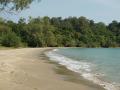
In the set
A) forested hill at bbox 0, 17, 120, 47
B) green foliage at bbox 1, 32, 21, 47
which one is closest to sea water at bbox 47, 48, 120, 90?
forested hill at bbox 0, 17, 120, 47

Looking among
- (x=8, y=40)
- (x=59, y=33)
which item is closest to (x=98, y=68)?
(x=8, y=40)

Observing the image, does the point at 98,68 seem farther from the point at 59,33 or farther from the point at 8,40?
the point at 59,33

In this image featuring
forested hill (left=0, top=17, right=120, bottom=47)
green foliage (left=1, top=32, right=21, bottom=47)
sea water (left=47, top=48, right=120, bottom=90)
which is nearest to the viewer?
sea water (left=47, top=48, right=120, bottom=90)

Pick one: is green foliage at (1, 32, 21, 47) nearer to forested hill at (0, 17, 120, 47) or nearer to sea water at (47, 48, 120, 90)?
forested hill at (0, 17, 120, 47)

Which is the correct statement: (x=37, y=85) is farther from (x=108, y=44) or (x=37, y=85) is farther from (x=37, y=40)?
(x=108, y=44)

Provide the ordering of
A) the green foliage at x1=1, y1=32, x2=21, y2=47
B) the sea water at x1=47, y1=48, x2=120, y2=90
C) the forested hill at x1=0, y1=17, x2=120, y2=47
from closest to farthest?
the sea water at x1=47, y1=48, x2=120, y2=90 < the green foliage at x1=1, y1=32, x2=21, y2=47 < the forested hill at x1=0, y1=17, x2=120, y2=47

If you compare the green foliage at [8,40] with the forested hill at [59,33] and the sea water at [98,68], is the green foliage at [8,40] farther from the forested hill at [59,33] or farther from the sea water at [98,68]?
the sea water at [98,68]

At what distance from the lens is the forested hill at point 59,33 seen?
106m

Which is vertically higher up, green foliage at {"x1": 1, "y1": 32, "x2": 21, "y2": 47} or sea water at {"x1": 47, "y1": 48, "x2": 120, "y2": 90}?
green foliage at {"x1": 1, "y1": 32, "x2": 21, "y2": 47}

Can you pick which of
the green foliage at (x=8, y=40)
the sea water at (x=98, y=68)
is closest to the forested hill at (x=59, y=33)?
the green foliage at (x=8, y=40)

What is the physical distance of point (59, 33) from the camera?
151m

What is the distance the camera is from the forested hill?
106 metres

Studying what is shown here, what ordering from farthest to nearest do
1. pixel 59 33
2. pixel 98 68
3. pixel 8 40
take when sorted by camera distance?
pixel 59 33 < pixel 8 40 < pixel 98 68

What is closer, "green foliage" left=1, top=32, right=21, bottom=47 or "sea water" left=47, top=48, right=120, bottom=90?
"sea water" left=47, top=48, right=120, bottom=90
